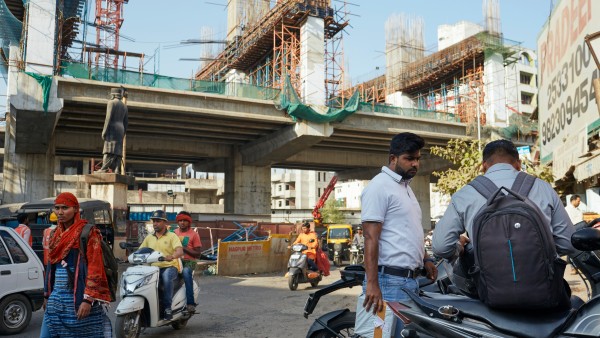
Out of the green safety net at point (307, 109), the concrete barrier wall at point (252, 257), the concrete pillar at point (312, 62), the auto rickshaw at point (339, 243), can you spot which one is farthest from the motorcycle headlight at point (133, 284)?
the concrete pillar at point (312, 62)

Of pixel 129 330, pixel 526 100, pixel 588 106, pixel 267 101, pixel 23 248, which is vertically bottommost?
pixel 129 330

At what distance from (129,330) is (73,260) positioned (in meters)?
2.32

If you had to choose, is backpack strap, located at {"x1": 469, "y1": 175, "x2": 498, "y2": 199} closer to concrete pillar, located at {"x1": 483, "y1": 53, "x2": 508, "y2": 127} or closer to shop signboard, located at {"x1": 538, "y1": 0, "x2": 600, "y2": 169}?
shop signboard, located at {"x1": 538, "y1": 0, "x2": 600, "y2": 169}

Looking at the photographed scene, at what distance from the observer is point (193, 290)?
294 inches

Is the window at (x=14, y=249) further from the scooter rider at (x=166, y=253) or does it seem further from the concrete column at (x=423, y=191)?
the concrete column at (x=423, y=191)

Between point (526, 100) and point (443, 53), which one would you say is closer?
point (443, 53)

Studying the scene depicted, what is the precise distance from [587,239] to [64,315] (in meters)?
3.48

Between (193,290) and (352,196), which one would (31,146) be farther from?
(352,196)

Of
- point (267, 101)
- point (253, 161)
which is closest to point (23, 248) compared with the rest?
point (267, 101)

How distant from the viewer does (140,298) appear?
643 cm

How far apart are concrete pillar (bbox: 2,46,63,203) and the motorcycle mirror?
24.4 meters

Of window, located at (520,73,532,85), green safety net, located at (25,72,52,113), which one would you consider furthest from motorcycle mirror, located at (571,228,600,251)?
window, located at (520,73,532,85)

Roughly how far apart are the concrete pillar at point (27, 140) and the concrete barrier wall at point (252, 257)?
1183cm

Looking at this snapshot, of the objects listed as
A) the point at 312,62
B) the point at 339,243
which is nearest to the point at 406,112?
the point at 312,62
